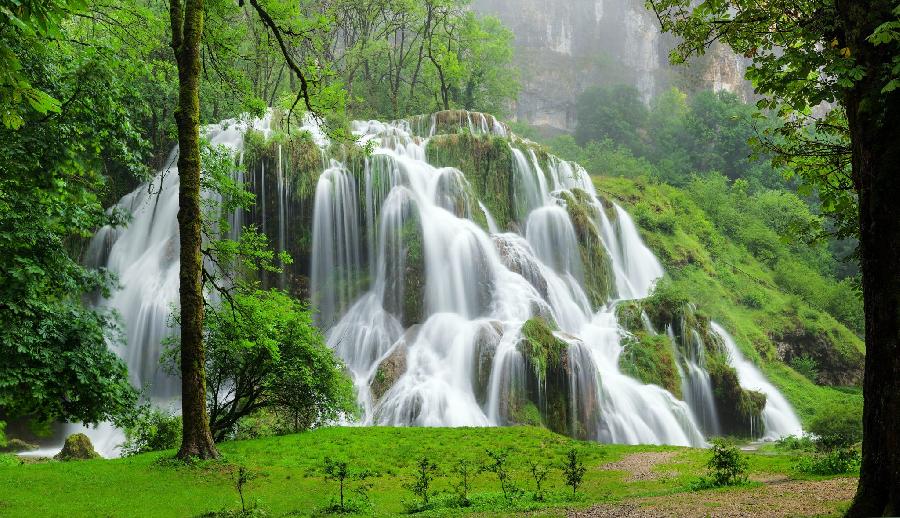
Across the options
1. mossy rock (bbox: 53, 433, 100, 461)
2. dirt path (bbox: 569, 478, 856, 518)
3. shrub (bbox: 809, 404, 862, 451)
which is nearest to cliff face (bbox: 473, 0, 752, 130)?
shrub (bbox: 809, 404, 862, 451)

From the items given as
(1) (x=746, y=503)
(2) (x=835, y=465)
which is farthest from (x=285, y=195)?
(1) (x=746, y=503)

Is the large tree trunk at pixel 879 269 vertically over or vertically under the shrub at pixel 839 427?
over

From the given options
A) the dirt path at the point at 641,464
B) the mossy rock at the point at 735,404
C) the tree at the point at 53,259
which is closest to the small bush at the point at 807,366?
the mossy rock at the point at 735,404

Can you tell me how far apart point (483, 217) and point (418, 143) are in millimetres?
5861

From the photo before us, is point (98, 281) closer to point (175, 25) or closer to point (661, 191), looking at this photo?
point (175, 25)

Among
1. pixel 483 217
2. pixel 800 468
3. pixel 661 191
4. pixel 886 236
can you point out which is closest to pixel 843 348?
pixel 661 191

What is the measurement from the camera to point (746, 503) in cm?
693

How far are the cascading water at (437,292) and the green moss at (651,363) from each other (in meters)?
0.40

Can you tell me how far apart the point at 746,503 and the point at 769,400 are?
21.4 meters

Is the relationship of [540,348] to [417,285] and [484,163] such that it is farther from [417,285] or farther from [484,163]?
[484,163]

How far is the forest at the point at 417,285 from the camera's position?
23.3ft

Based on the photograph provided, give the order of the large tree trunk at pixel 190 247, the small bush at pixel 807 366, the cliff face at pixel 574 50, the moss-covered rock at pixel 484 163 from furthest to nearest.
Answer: the cliff face at pixel 574 50
the small bush at pixel 807 366
the moss-covered rock at pixel 484 163
the large tree trunk at pixel 190 247

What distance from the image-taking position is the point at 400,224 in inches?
985

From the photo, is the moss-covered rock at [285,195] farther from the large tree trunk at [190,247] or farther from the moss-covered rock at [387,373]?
the large tree trunk at [190,247]
